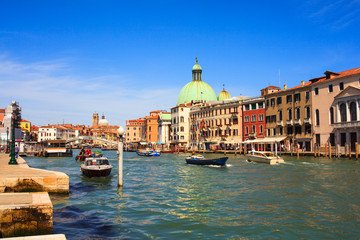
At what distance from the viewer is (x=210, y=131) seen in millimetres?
74312

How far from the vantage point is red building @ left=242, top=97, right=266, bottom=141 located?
195ft

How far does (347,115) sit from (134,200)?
35.0 metres

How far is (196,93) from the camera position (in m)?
99.1

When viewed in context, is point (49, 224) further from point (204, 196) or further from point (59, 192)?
point (204, 196)

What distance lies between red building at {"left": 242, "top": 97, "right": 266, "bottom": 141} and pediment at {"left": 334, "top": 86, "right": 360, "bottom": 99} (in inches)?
668

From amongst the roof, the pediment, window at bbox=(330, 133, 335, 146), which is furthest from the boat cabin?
the roof

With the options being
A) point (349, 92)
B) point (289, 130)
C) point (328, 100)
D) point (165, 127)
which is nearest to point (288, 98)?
point (289, 130)

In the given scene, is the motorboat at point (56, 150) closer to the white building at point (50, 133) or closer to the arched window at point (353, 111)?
the arched window at point (353, 111)

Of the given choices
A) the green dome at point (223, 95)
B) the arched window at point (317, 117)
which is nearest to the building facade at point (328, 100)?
the arched window at point (317, 117)

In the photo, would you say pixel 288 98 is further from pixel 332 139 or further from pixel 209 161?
pixel 209 161

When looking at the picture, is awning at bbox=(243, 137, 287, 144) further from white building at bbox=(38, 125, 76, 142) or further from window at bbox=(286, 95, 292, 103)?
white building at bbox=(38, 125, 76, 142)

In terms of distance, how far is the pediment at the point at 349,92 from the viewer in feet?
134

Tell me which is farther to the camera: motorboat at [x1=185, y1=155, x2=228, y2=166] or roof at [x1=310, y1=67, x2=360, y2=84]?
roof at [x1=310, y1=67, x2=360, y2=84]

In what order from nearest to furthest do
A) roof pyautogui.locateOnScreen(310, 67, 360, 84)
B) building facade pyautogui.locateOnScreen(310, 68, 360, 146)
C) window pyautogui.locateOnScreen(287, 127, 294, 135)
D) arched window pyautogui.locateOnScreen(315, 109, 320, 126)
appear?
roof pyautogui.locateOnScreen(310, 67, 360, 84), building facade pyautogui.locateOnScreen(310, 68, 360, 146), arched window pyautogui.locateOnScreen(315, 109, 320, 126), window pyautogui.locateOnScreen(287, 127, 294, 135)
